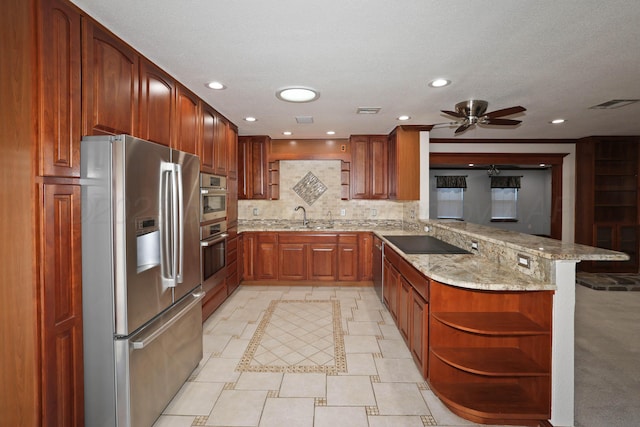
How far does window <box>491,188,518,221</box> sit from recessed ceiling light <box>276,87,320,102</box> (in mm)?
9440

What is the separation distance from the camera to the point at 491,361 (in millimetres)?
2043

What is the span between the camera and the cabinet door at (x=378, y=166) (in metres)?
4.95

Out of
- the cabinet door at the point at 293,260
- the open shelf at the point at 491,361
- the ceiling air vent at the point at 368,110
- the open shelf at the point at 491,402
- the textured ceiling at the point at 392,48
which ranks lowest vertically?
the open shelf at the point at 491,402

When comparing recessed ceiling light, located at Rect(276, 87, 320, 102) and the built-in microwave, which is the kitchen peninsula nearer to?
recessed ceiling light, located at Rect(276, 87, 320, 102)

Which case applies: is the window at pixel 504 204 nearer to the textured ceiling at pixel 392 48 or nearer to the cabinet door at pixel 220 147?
the textured ceiling at pixel 392 48

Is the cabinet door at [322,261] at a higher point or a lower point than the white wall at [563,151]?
lower

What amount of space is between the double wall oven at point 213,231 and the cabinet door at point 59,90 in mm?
1566

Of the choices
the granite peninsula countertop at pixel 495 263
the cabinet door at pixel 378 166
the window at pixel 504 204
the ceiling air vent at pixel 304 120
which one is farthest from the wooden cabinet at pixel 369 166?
the window at pixel 504 204

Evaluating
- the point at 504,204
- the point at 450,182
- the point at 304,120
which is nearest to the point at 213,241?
the point at 304,120

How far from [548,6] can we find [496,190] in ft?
32.8

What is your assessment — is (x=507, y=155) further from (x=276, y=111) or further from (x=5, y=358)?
(x=5, y=358)

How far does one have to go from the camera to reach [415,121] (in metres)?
4.05

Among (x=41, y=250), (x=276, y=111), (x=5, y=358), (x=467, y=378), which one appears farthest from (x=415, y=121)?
(x=5, y=358)

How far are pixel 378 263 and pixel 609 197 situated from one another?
4.60 metres
